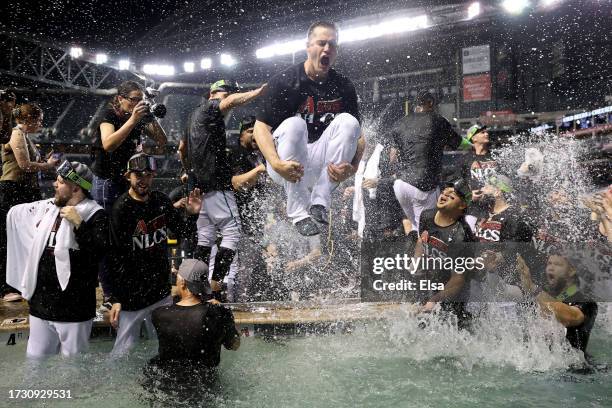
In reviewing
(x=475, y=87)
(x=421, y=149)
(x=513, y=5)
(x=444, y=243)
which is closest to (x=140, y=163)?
(x=421, y=149)

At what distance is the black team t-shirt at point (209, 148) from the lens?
11.4 feet

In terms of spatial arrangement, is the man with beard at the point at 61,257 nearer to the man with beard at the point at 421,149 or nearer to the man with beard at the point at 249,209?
the man with beard at the point at 249,209

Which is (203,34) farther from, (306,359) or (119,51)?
(306,359)

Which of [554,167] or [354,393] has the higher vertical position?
[554,167]

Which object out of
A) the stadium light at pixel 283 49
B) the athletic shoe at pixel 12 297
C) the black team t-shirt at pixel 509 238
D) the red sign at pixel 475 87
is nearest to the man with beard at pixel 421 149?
the black team t-shirt at pixel 509 238

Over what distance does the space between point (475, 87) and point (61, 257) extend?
35.3 feet

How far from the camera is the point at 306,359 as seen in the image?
3637 millimetres

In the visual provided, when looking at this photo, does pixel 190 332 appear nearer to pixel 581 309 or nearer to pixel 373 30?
pixel 581 309

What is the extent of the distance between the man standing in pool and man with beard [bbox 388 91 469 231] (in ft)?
3.72

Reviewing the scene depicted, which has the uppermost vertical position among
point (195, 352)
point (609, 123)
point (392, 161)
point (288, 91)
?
point (609, 123)

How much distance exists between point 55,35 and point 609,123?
45.2 ft

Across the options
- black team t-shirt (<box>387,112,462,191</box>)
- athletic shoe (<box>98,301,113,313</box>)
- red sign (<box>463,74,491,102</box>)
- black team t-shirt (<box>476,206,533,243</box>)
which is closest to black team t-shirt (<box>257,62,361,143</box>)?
black team t-shirt (<box>387,112,462,191</box>)

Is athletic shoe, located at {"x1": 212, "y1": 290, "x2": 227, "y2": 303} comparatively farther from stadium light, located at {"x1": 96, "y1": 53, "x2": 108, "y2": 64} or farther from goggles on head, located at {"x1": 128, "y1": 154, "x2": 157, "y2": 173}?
stadium light, located at {"x1": 96, "y1": 53, "x2": 108, "y2": 64}

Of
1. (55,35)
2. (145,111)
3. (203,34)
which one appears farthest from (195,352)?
(55,35)
